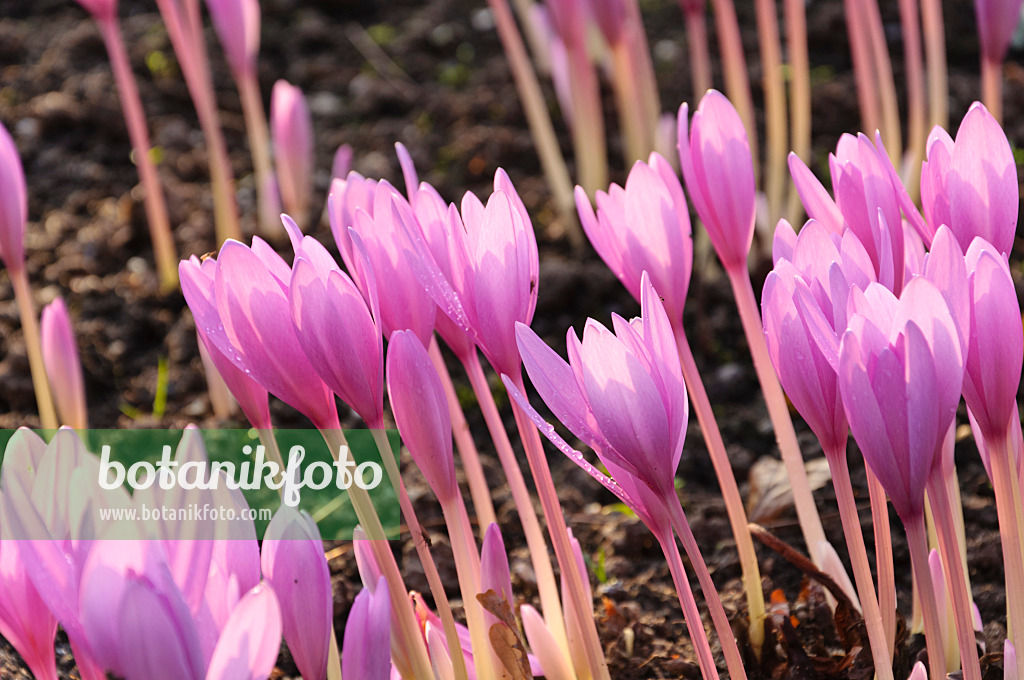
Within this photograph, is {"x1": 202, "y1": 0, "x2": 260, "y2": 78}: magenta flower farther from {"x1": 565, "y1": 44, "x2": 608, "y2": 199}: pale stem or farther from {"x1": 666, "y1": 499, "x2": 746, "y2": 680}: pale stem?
{"x1": 666, "y1": 499, "x2": 746, "y2": 680}: pale stem

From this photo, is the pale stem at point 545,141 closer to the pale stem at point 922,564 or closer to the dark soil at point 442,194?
the dark soil at point 442,194

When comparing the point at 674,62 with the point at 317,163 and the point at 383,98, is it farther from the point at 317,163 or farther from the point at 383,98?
the point at 317,163

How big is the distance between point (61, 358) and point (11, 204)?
0.81ft

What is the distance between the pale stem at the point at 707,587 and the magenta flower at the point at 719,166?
0.32 m

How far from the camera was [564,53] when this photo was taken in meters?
2.09

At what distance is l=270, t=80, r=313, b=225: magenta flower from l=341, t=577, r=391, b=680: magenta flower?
1.43 metres

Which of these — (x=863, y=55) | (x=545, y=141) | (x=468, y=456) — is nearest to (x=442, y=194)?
(x=545, y=141)

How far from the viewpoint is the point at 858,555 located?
0.75m

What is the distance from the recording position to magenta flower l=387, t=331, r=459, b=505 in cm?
71

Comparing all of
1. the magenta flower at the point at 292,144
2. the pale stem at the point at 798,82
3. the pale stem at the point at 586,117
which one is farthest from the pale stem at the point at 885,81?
the magenta flower at the point at 292,144

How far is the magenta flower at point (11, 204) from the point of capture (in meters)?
1.20

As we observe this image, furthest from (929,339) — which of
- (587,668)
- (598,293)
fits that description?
(598,293)

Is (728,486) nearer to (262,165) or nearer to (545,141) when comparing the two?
(545,141)

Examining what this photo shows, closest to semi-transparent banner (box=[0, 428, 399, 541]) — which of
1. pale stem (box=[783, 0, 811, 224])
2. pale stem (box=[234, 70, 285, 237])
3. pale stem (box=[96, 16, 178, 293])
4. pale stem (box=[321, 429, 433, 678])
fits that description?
pale stem (box=[321, 429, 433, 678])
